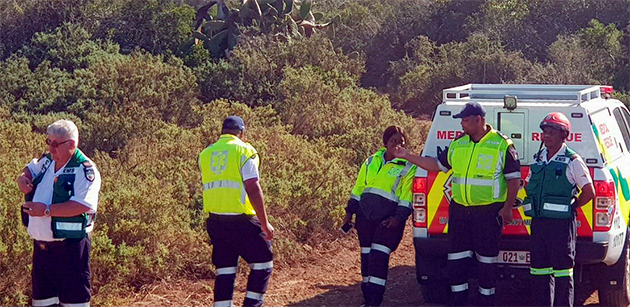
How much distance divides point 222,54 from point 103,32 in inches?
113

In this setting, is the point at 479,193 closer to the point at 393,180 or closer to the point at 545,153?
the point at 545,153

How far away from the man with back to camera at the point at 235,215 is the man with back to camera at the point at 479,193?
1376 mm

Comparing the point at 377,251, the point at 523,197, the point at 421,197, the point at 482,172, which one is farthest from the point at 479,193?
the point at 377,251

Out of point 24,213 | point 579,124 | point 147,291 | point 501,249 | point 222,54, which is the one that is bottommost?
point 147,291

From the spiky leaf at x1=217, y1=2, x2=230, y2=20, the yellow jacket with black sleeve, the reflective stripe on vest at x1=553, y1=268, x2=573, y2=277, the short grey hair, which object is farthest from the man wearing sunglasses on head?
the spiky leaf at x1=217, y1=2, x2=230, y2=20

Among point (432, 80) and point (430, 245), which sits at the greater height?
point (432, 80)

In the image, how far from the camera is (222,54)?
69.7ft

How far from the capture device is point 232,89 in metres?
17.4

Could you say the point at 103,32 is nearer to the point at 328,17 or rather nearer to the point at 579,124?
the point at 328,17

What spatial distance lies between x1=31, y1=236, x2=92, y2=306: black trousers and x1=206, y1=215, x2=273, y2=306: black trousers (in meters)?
1.08

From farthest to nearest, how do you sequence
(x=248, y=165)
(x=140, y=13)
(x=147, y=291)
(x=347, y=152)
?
(x=140, y=13), (x=347, y=152), (x=147, y=291), (x=248, y=165)

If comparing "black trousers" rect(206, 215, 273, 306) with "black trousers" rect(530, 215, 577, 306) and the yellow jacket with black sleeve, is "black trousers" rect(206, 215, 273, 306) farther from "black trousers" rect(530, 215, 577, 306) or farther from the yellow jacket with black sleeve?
"black trousers" rect(530, 215, 577, 306)

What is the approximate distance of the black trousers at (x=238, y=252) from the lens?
6605 millimetres

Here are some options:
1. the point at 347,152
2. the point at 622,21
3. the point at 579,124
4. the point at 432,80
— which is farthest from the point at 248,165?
the point at 622,21
